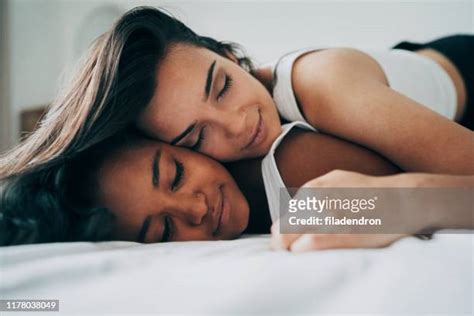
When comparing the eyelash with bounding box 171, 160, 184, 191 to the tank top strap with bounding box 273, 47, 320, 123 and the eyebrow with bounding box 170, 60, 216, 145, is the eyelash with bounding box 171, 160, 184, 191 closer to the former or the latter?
the eyebrow with bounding box 170, 60, 216, 145

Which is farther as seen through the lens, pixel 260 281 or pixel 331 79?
pixel 331 79

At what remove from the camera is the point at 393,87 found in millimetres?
563

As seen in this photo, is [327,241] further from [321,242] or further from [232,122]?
[232,122]

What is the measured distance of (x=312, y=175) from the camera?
44cm

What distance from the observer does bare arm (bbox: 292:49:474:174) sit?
420 mm

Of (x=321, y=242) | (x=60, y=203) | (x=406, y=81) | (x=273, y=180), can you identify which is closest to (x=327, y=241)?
(x=321, y=242)

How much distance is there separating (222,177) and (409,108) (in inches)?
8.3

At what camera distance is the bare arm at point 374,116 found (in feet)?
1.38

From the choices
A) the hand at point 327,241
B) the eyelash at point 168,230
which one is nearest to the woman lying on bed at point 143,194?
the eyelash at point 168,230

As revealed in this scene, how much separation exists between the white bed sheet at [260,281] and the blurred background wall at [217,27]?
0.33 metres

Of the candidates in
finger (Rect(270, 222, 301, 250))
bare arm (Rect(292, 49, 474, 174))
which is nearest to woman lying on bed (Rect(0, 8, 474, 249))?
bare arm (Rect(292, 49, 474, 174))

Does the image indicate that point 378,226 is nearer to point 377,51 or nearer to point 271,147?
point 271,147

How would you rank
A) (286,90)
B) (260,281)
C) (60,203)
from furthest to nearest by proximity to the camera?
(286,90)
(60,203)
(260,281)

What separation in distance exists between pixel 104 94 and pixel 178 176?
0.39 feet
